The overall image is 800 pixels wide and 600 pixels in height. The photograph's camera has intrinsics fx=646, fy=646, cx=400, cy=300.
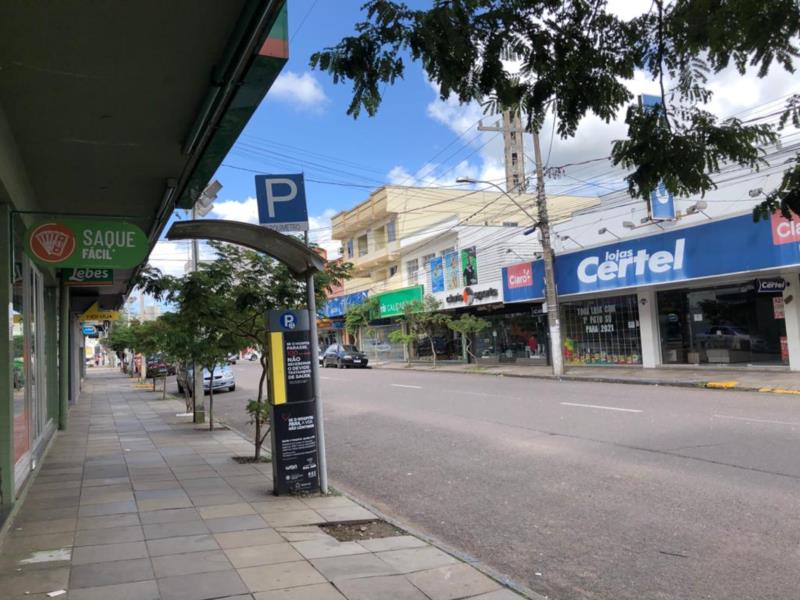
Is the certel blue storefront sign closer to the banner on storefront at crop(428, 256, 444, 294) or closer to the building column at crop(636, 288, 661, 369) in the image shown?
the building column at crop(636, 288, 661, 369)

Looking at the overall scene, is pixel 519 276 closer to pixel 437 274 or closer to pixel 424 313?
pixel 424 313

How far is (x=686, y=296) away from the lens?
22547mm

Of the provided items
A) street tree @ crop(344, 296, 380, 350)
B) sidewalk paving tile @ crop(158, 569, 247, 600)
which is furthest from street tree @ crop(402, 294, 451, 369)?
sidewalk paving tile @ crop(158, 569, 247, 600)

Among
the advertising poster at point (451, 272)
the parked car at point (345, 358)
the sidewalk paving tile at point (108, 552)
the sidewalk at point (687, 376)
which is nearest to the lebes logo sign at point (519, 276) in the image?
the sidewalk at point (687, 376)

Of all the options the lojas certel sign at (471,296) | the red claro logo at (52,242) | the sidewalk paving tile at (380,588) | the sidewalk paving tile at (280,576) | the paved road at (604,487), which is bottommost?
the paved road at (604,487)

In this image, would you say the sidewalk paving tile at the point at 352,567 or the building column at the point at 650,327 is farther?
the building column at the point at 650,327

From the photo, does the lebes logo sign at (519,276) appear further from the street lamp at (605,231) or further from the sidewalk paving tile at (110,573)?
the sidewalk paving tile at (110,573)

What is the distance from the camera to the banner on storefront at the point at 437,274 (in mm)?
36812

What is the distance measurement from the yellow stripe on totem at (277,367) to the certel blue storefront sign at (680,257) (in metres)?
12.9

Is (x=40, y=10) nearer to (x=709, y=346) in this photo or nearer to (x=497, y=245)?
(x=709, y=346)

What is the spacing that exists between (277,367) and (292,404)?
1.48ft

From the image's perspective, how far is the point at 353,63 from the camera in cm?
327

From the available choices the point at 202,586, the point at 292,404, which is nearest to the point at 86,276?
the point at 292,404

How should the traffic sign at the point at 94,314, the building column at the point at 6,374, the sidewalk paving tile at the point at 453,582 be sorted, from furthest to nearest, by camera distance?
the traffic sign at the point at 94,314 < the building column at the point at 6,374 < the sidewalk paving tile at the point at 453,582
